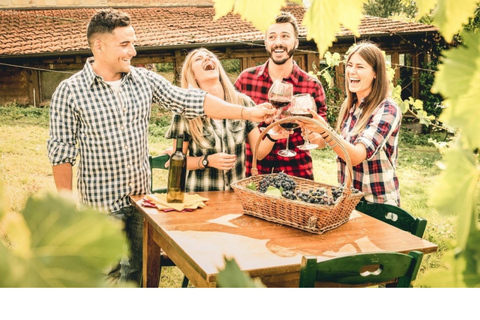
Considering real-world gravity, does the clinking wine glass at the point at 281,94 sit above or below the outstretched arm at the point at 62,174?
above

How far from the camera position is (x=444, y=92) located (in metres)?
0.22

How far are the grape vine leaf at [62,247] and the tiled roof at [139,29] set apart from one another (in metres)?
9.69

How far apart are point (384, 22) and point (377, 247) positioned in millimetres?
11129

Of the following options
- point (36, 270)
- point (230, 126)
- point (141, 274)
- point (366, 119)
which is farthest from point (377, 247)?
point (36, 270)

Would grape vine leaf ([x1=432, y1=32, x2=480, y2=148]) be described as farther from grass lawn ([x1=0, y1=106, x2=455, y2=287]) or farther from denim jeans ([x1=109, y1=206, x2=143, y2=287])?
grass lawn ([x1=0, y1=106, x2=455, y2=287])

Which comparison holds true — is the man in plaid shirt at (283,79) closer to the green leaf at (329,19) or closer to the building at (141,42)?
the green leaf at (329,19)

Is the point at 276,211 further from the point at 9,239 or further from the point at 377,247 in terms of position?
the point at 9,239

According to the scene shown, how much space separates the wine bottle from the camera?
7.18 ft

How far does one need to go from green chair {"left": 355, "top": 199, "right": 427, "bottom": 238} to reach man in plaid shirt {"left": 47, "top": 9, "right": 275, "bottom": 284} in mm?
662

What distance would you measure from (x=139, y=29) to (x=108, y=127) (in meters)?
8.86

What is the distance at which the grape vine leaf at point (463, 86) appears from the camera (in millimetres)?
203

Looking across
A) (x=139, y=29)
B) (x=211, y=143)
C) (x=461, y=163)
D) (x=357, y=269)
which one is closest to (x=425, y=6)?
(x=461, y=163)

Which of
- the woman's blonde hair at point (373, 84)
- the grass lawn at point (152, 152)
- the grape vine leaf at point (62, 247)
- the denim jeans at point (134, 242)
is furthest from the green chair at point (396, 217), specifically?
the grass lawn at point (152, 152)

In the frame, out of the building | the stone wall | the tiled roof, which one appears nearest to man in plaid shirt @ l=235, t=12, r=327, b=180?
the building
